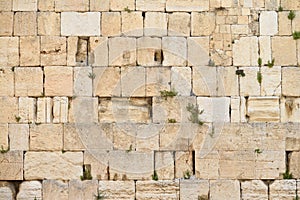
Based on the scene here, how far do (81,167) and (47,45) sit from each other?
1.87 m

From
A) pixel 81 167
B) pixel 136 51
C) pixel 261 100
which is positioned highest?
pixel 136 51

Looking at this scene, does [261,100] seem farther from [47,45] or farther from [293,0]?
[47,45]

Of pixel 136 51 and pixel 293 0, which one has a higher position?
pixel 293 0

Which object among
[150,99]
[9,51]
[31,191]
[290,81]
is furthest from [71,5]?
[290,81]

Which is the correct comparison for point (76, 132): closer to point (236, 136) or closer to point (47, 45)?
point (47, 45)

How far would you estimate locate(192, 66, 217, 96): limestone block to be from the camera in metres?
9.92

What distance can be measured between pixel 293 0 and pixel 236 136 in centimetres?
222

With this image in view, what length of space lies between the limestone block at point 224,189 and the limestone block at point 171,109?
40.6 inches

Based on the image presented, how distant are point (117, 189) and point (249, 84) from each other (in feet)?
8.11

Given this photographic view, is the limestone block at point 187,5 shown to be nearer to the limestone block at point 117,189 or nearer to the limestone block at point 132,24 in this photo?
the limestone block at point 132,24

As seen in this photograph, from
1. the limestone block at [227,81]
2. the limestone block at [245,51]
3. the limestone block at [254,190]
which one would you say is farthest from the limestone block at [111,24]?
the limestone block at [254,190]

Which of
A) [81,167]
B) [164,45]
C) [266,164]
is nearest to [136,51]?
[164,45]

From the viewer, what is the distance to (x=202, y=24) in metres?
10.0

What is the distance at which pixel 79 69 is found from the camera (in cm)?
992
